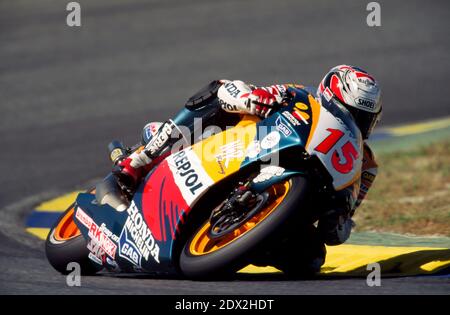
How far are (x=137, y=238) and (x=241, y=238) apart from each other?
0.86 meters

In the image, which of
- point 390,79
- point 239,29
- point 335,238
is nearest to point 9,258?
point 335,238

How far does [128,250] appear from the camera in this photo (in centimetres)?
623

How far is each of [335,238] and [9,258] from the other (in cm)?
233

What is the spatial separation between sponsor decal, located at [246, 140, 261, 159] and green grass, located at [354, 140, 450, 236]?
262 centimetres

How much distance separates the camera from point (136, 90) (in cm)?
1452

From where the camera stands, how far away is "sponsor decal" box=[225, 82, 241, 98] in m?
6.24

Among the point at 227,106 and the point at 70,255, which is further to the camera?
the point at 70,255

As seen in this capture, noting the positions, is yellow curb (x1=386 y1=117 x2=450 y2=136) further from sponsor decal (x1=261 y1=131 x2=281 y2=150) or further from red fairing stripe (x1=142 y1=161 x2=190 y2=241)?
sponsor decal (x1=261 y1=131 x2=281 y2=150)

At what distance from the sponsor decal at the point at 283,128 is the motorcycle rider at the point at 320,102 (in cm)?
15

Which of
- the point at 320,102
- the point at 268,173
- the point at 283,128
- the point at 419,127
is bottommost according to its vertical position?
the point at 419,127

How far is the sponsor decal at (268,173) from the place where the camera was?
5.78 m

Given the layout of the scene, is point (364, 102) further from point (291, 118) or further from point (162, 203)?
point (162, 203)

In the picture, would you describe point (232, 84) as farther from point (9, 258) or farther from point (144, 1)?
point (144, 1)

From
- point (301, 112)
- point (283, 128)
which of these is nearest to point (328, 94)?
point (301, 112)
